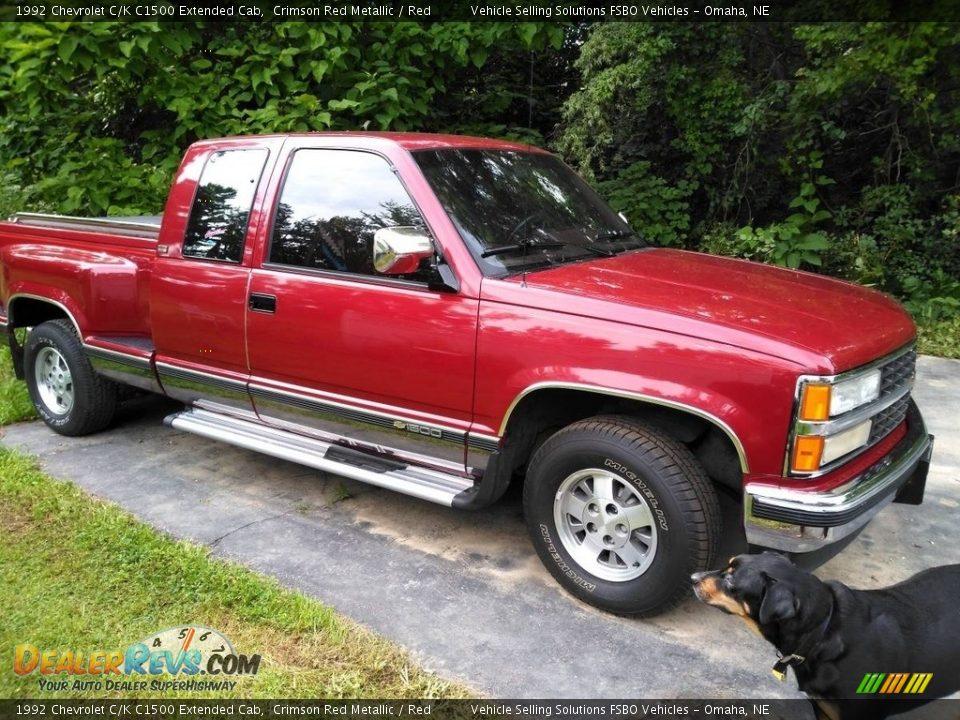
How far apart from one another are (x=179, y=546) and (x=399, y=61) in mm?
5819

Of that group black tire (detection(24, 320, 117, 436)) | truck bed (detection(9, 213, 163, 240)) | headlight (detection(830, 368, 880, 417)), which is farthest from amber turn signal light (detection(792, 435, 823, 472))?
black tire (detection(24, 320, 117, 436))

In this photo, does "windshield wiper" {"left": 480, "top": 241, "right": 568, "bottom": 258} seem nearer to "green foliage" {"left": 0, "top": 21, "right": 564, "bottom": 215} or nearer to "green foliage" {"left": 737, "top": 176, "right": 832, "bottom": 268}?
"green foliage" {"left": 0, "top": 21, "right": 564, "bottom": 215}

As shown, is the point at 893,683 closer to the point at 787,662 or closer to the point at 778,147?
the point at 787,662

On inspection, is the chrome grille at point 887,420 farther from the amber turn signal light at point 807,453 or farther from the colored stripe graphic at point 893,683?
the colored stripe graphic at point 893,683

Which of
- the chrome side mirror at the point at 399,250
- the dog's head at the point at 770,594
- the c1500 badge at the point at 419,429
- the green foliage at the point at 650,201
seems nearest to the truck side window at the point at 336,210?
the chrome side mirror at the point at 399,250

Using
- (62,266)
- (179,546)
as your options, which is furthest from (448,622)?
(62,266)

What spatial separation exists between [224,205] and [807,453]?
3348mm

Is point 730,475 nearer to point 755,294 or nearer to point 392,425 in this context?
point 755,294

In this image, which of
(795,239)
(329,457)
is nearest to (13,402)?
(329,457)

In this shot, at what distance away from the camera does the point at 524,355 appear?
126 inches

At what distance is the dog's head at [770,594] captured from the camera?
240cm

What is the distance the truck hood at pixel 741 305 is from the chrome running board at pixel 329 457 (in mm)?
1027

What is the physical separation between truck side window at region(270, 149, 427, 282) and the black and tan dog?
1.99 metres

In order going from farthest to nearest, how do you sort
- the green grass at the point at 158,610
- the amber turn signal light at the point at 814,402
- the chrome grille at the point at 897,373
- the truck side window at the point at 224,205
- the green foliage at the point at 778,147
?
the green foliage at the point at 778,147 < the truck side window at the point at 224,205 < the chrome grille at the point at 897,373 < the green grass at the point at 158,610 < the amber turn signal light at the point at 814,402
